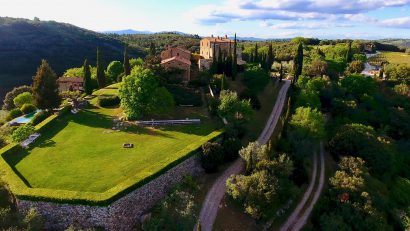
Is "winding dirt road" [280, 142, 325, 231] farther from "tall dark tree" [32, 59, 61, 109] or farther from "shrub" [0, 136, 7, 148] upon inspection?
"tall dark tree" [32, 59, 61, 109]

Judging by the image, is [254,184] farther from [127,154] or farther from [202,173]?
[127,154]

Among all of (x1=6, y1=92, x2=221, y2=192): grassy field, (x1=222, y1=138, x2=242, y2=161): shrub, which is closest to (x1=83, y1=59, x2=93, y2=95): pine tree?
(x1=6, y1=92, x2=221, y2=192): grassy field

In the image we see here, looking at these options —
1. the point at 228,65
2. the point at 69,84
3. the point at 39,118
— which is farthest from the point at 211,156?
the point at 69,84

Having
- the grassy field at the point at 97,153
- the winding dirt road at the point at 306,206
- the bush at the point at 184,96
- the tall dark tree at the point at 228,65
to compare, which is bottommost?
the winding dirt road at the point at 306,206

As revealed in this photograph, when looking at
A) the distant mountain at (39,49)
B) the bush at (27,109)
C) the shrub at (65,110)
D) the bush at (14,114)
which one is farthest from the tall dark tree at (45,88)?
the distant mountain at (39,49)

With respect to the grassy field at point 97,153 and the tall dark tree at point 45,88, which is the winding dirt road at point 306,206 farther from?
the tall dark tree at point 45,88

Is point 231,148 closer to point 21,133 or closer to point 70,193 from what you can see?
point 70,193
